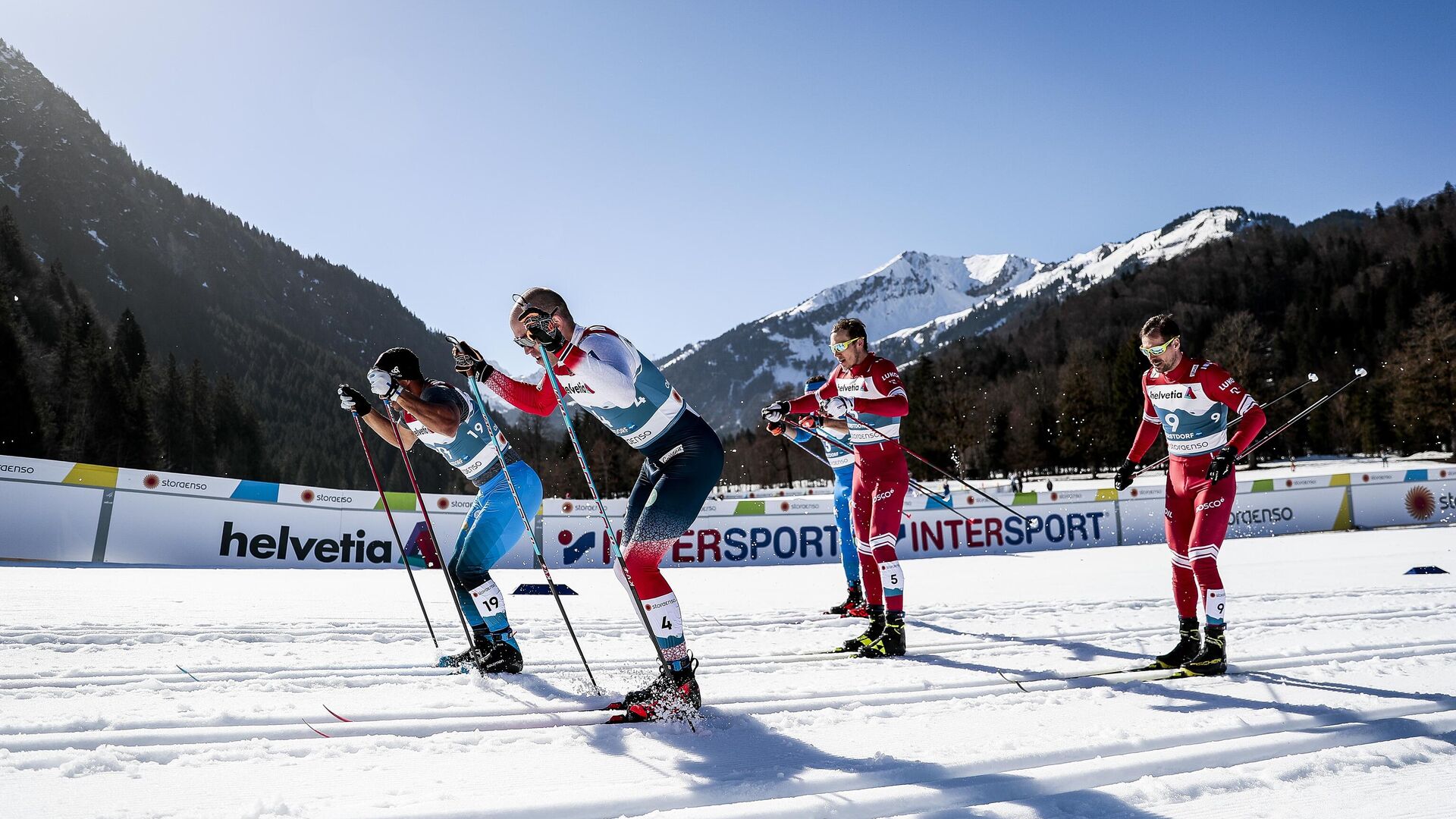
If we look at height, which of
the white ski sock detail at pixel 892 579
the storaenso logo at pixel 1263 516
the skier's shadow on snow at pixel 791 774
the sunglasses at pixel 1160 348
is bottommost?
the storaenso logo at pixel 1263 516

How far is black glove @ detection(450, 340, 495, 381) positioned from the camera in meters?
3.95

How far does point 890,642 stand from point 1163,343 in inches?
109

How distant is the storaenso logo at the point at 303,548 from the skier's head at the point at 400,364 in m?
10.3

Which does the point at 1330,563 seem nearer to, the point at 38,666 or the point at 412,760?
the point at 412,760

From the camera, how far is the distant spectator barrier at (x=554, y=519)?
39.4ft

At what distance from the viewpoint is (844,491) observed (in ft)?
26.5

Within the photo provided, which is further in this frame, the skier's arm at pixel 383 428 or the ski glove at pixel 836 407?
the ski glove at pixel 836 407

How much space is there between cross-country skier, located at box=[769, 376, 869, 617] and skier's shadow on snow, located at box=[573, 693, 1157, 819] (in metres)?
3.33

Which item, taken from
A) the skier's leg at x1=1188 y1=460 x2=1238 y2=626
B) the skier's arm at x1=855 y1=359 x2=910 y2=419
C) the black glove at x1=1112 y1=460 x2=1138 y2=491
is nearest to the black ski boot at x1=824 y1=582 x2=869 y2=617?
the skier's arm at x1=855 y1=359 x2=910 y2=419

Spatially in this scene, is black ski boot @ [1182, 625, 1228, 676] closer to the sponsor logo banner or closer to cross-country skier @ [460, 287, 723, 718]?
cross-country skier @ [460, 287, 723, 718]

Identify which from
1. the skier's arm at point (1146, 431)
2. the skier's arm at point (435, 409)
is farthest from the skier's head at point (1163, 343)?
the skier's arm at point (435, 409)

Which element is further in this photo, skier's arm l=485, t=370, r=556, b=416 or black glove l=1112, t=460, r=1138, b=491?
black glove l=1112, t=460, r=1138, b=491

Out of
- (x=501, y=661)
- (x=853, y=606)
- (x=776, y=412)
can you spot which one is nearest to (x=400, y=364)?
(x=501, y=661)

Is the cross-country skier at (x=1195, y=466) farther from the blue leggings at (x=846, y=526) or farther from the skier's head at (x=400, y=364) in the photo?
the skier's head at (x=400, y=364)
